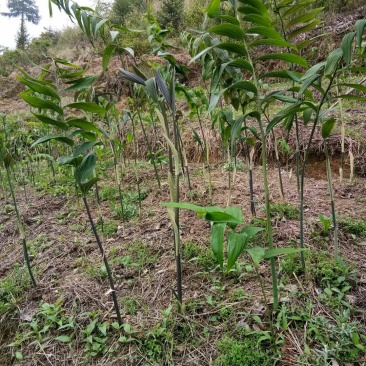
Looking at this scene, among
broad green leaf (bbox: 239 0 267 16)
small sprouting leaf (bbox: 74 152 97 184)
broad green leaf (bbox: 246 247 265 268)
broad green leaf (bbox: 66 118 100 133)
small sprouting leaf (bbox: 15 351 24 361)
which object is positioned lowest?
small sprouting leaf (bbox: 15 351 24 361)

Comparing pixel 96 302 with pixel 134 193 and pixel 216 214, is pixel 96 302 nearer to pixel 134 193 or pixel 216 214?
pixel 216 214

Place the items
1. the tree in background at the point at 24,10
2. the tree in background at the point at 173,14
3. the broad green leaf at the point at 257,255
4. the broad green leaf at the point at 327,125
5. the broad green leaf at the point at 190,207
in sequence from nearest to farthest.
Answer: the broad green leaf at the point at 190,207 → the broad green leaf at the point at 257,255 → the broad green leaf at the point at 327,125 → the tree in background at the point at 173,14 → the tree in background at the point at 24,10

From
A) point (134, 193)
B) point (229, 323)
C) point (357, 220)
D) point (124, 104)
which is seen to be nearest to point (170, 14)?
point (124, 104)

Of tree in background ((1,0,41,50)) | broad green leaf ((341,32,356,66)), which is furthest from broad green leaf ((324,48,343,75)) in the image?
tree in background ((1,0,41,50))

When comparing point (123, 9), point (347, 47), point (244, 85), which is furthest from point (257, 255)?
point (123, 9)

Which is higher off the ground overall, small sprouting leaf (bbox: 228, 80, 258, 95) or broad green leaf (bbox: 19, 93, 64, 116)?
broad green leaf (bbox: 19, 93, 64, 116)

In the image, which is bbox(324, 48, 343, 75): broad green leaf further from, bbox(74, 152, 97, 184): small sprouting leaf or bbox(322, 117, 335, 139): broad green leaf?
bbox(74, 152, 97, 184): small sprouting leaf

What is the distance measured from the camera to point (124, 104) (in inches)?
225

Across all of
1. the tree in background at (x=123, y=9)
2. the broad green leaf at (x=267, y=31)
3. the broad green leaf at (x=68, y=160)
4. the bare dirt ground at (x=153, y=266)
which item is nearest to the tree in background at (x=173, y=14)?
the tree in background at (x=123, y=9)

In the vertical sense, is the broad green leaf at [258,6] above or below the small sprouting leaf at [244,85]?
above

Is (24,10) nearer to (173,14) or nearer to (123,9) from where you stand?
(123,9)

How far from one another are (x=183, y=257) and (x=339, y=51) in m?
1.19

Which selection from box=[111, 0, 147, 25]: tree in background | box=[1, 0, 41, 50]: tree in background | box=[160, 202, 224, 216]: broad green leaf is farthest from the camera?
box=[1, 0, 41, 50]: tree in background

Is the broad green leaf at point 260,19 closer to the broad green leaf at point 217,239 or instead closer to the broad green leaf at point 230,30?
the broad green leaf at point 230,30
